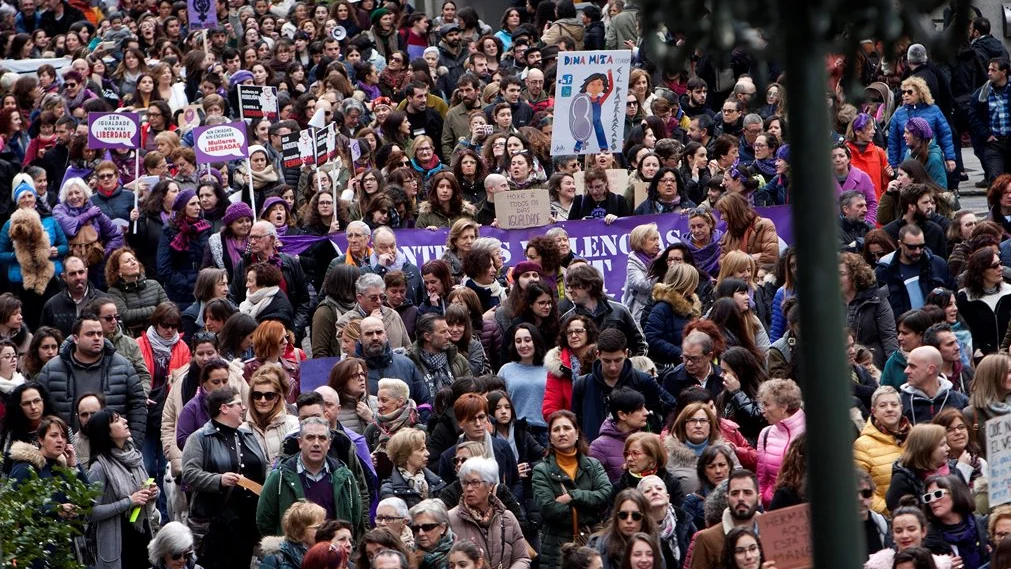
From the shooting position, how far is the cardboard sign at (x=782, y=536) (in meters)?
9.36

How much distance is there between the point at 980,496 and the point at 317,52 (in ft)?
51.6

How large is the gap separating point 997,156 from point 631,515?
11021mm

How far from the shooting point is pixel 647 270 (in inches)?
596

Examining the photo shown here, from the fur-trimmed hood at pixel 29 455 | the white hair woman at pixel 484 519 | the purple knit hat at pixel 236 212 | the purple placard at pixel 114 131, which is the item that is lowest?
the white hair woman at pixel 484 519

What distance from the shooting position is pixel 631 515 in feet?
34.7

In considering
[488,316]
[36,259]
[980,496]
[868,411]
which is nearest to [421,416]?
[488,316]

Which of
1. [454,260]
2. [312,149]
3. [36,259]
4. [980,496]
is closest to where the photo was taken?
[980,496]

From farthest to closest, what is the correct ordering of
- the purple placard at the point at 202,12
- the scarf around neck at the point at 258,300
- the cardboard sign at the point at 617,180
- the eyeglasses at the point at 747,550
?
1. the purple placard at the point at 202,12
2. the cardboard sign at the point at 617,180
3. the scarf around neck at the point at 258,300
4. the eyeglasses at the point at 747,550

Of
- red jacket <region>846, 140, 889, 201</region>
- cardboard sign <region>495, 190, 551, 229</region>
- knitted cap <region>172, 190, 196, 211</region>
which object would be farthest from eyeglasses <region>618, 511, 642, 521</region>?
red jacket <region>846, 140, 889, 201</region>

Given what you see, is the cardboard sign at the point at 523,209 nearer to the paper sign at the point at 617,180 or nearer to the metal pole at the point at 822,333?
the paper sign at the point at 617,180

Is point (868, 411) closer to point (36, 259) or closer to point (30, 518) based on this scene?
point (30, 518)

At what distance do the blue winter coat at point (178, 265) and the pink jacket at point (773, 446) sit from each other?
255 inches

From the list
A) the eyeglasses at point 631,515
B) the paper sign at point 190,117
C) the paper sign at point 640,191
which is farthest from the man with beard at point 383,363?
the paper sign at point 190,117

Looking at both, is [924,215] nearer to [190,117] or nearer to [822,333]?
[190,117]
